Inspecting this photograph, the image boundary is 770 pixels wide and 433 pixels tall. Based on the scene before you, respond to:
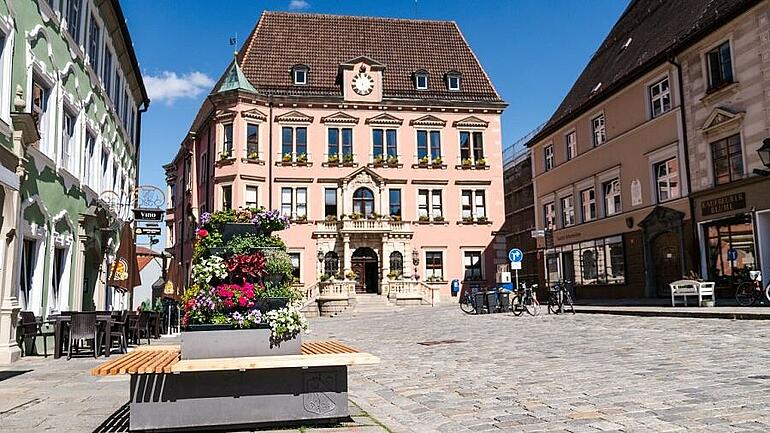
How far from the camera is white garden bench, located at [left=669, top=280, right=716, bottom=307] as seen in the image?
20.2 m

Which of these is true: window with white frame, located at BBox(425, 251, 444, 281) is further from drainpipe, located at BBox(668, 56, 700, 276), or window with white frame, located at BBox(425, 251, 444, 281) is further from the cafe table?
the cafe table

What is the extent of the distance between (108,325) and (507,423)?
9860mm

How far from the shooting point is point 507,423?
19.7 ft

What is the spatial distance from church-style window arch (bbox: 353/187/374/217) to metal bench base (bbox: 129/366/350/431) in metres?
35.7

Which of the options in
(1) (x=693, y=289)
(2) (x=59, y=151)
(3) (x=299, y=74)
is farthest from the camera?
(3) (x=299, y=74)

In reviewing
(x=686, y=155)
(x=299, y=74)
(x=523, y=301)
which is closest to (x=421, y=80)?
(x=299, y=74)

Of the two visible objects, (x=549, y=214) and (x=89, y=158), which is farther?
(x=549, y=214)

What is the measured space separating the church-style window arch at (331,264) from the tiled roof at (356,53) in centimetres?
1058

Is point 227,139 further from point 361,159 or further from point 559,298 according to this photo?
point 559,298

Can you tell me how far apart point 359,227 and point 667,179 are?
19.5m

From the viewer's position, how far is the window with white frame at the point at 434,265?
4194 centimetres

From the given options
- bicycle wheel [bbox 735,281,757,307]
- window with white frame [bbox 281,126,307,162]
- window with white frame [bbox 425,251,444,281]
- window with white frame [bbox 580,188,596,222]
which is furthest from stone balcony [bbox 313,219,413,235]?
bicycle wheel [bbox 735,281,757,307]

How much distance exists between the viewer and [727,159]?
22.0m

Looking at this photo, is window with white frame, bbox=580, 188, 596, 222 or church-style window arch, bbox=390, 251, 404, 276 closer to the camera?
window with white frame, bbox=580, 188, 596, 222
